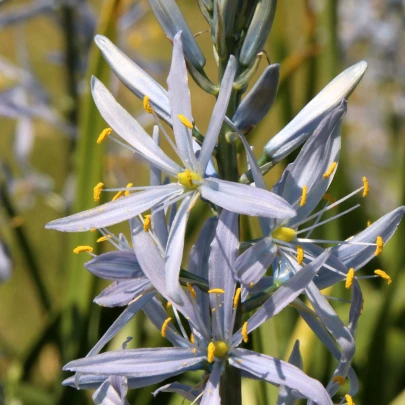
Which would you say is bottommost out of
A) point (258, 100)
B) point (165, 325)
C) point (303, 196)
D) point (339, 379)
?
point (339, 379)

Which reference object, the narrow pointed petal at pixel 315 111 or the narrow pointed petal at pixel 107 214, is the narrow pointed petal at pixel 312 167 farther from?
the narrow pointed petal at pixel 107 214

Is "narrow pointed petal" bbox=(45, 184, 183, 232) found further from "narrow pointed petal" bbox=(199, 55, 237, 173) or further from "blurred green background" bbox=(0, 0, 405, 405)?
"blurred green background" bbox=(0, 0, 405, 405)

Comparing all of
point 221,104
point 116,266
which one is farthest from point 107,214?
point 221,104

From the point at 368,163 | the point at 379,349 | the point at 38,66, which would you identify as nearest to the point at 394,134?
the point at 368,163

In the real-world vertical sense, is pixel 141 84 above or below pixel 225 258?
above

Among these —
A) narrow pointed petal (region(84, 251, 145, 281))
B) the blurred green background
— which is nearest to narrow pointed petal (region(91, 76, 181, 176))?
narrow pointed petal (region(84, 251, 145, 281))

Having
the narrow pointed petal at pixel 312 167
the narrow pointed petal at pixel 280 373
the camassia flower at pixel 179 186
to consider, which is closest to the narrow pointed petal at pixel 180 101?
the camassia flower at pixel 179 186

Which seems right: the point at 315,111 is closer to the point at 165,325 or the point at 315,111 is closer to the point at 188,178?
the point at 188,178
